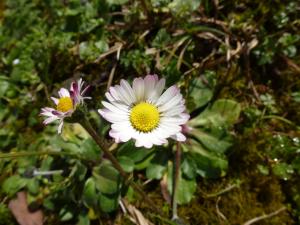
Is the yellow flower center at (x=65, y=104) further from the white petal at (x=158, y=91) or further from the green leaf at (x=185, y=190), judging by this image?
the green leaf at (x=185, y=190)

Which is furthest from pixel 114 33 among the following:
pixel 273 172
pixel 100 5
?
pixel 273 172

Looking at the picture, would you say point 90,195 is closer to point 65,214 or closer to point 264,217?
point 65,214

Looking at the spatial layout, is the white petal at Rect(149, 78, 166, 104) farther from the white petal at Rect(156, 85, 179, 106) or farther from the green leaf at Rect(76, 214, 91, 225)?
the green leaf at Rect(76, 214, 91, 225)

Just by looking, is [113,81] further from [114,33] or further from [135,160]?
[135,160]

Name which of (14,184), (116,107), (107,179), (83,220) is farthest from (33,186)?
(116,107)

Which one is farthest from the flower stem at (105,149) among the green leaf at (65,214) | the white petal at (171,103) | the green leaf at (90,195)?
the green leaf at (65,214)

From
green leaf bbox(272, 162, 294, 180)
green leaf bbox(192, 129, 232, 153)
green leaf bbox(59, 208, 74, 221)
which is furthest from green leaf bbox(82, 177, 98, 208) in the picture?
green leaf bbox(272, 162, 294, 180)
